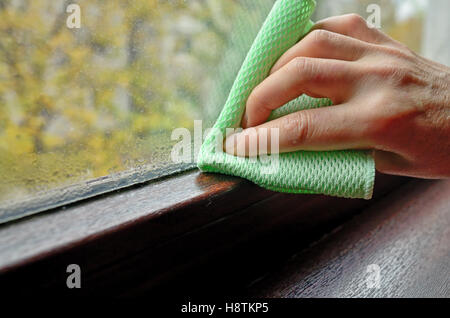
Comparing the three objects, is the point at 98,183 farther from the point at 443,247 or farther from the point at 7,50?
the point at 443,247

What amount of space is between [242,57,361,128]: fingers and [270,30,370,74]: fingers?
2 centimetres

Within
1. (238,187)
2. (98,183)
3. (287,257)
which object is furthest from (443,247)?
(98,183)

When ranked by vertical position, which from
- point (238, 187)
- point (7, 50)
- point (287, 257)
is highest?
point (7, 50)

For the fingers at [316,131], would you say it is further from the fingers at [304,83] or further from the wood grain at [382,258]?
the wood grain at [382,258]

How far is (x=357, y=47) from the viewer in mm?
346

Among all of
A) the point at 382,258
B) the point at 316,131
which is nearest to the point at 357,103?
the point at 316,131

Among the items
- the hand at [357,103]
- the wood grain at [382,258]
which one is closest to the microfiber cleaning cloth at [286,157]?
the hand at [357,103]

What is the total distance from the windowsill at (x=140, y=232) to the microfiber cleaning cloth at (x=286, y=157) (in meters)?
0.02

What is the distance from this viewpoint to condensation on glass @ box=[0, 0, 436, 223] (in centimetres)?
26

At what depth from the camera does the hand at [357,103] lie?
0.31 m

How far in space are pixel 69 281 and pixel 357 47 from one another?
32 cm

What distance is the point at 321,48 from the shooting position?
0.33m

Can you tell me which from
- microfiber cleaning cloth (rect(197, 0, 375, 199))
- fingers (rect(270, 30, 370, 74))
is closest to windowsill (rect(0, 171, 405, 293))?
microfiber cleaning cloth (rect(197, 0, 375, 199))

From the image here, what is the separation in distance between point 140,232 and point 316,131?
6.5 inches
